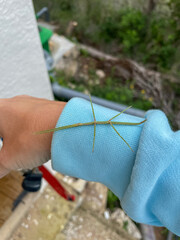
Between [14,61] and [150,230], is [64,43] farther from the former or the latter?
[150,230]

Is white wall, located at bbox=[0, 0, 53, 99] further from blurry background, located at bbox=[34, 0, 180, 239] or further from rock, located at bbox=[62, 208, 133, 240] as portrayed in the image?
blurry background, located at bbox=[34, 0, 180, 239]

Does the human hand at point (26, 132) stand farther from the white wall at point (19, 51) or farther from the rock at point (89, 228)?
the rock at point (89, 228)

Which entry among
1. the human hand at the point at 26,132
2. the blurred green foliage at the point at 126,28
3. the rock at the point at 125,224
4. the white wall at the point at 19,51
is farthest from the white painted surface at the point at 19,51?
the blurred green foliage at the point at 126,28

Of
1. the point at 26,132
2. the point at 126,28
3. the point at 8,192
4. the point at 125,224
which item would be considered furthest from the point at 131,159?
the point at 126,28

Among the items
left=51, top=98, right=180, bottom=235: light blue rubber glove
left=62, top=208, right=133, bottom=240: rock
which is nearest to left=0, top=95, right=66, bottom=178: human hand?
left=51, top=98, right=180, bottom=235: light blue rubber glove

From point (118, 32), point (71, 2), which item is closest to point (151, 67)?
point (118, 32)

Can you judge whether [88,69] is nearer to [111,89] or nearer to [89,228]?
[111,89]
